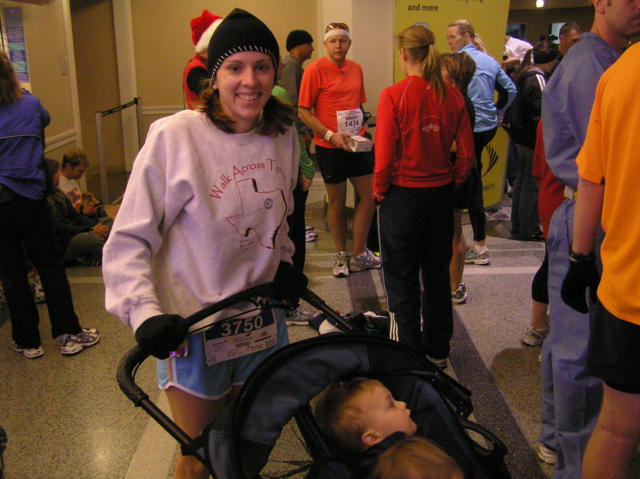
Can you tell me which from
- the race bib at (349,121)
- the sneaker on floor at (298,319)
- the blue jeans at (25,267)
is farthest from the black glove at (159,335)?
the race bib at (349,121)

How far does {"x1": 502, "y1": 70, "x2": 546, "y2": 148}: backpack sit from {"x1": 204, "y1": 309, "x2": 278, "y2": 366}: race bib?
147 inches

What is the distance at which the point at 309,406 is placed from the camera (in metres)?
1.57

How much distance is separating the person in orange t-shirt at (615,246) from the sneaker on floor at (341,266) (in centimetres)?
281

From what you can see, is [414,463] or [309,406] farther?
[309,406]

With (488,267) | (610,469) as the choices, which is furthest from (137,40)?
(610,469)

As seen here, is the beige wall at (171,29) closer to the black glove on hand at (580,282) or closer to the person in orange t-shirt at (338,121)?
the person in orange t-shirt at (338,121)

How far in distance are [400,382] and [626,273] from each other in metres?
0.61

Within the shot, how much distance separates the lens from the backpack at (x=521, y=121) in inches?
195

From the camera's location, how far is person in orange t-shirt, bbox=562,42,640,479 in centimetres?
157

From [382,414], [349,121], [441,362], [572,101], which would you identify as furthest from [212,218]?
[349,121]

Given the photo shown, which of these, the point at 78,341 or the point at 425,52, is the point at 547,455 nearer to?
the point at 425,52

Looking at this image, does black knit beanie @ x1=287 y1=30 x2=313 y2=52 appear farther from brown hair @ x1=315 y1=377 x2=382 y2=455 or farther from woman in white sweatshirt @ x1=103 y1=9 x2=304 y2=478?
brown hair @ x1=315 y1=377 x2=382 y2=455

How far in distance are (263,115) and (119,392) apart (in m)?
1.93

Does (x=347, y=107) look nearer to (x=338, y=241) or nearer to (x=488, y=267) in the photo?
(x=338, y=241)
